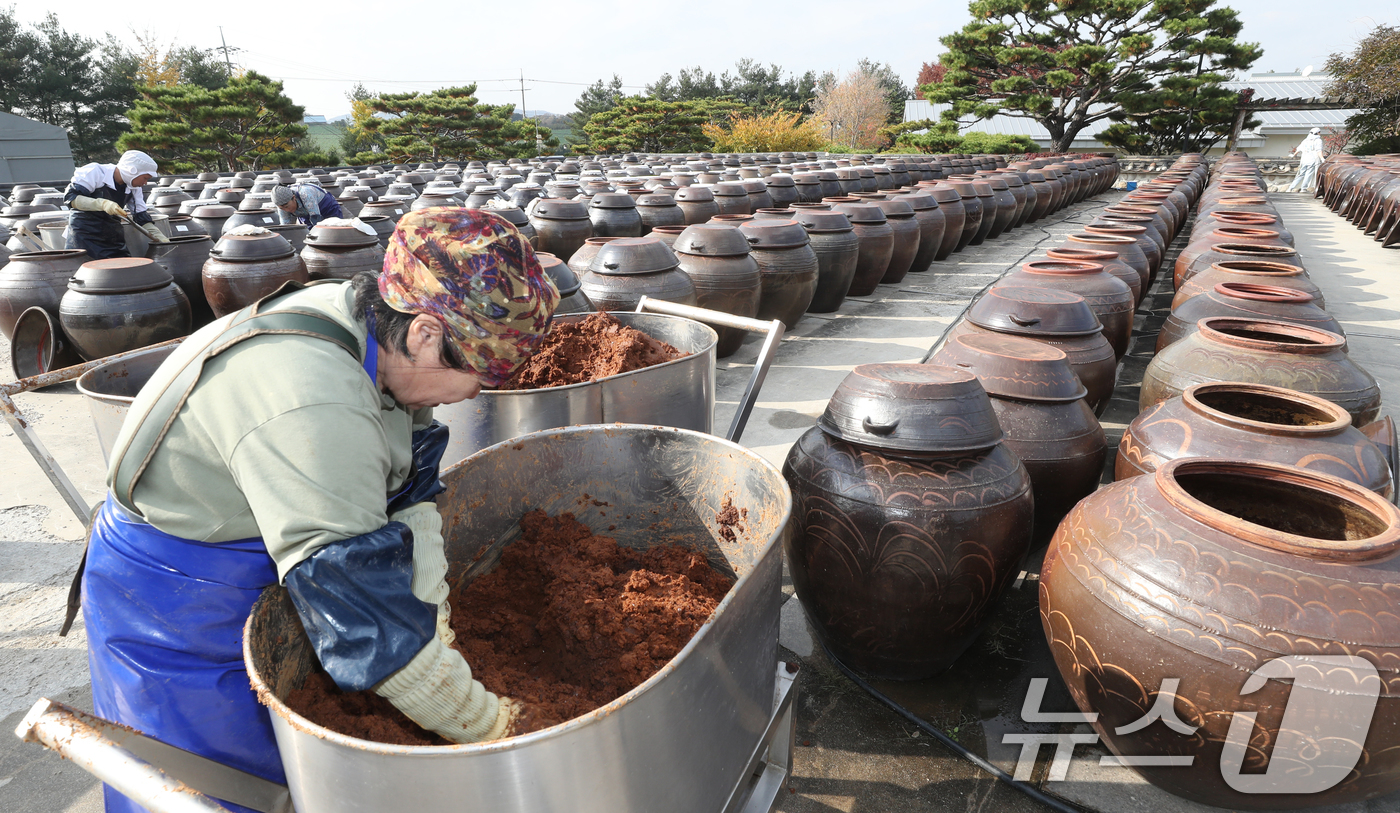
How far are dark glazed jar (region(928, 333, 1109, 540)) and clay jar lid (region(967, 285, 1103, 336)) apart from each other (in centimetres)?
64

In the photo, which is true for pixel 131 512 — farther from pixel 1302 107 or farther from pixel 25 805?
pixel 1302 107

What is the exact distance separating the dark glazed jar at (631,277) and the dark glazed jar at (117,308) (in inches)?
128

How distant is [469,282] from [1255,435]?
246cm

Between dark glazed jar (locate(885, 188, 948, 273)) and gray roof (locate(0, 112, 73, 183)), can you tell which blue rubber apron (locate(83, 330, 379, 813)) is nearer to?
dark glazed jar (locate(885, 188, 948, 273))

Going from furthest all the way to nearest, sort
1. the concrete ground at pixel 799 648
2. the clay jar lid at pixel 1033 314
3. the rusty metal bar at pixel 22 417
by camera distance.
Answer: the clay jar lid at pixel 1033 314
the rusty metal bar at pixel 22 417
the concrete ground at pixel 799 648

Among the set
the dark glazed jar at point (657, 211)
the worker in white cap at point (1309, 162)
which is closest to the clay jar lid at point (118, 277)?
the dark glazed jar at point (657, 211)

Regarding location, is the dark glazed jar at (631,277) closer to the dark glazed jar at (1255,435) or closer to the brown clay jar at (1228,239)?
the dark glazed jar at (1255,435)

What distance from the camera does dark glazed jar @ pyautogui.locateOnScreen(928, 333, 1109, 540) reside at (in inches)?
118

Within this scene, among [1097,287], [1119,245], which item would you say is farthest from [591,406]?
[1119,245]

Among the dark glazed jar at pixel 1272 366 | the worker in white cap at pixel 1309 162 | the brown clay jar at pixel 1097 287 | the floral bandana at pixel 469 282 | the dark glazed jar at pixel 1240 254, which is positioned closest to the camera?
the floral bandana at pixel 469 282

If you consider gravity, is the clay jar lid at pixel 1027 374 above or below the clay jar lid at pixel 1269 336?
below

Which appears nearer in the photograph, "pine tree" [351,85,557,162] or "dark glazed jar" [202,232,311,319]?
"dark glazed jar" [202,232,311,319]

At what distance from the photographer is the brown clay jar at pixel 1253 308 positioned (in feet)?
12.4

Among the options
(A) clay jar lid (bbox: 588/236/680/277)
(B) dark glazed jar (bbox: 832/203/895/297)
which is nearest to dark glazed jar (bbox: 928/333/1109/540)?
(A) clay jar lid (bbox: 588/236/680/277)
